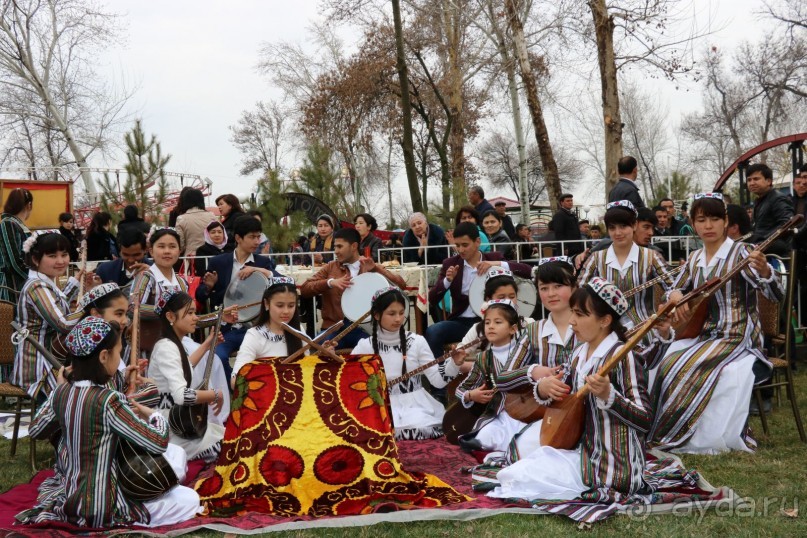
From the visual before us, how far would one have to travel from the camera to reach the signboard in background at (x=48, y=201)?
13.9m

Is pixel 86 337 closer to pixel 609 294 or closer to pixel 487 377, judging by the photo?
pixel 609 294

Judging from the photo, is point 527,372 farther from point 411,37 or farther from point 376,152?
point 376,152

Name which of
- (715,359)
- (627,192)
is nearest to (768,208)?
(627,192)

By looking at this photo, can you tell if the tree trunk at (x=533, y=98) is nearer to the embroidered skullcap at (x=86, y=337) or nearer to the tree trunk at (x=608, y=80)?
the tree trunk at (x=608, y=80)

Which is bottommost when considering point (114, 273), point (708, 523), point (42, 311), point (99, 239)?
point (708, 523)

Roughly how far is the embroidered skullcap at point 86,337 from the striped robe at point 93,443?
0.15 metres

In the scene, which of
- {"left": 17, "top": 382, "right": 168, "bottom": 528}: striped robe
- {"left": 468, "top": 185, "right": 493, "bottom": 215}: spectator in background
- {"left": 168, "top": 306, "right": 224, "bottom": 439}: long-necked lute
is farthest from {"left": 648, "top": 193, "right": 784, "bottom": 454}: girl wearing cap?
{"left": 468, "top": 185, "right": 493, "bottom": 215}: spectator in background

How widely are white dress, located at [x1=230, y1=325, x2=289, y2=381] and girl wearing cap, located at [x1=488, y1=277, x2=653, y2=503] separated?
6.19 ft

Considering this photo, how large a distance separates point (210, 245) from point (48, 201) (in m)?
7.77

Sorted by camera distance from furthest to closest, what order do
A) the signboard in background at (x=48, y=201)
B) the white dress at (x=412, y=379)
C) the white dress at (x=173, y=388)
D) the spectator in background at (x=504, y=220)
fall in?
the signboard in background at (x=48, y=201) → the spectator in background at (x=504, y=220) → the white dress at (x=412, y=379) → the white dress at (x=173, y=388)

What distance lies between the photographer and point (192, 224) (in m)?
8.21

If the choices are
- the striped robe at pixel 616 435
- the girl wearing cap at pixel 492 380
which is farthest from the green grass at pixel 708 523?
the girl wearing cap at pixel 492 380

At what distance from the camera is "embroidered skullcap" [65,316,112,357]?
3.57 meters

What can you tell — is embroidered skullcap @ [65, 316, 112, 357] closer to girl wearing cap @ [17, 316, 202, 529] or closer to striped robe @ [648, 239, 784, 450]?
girl wearing cap @ [17, 316, 202, 529]
